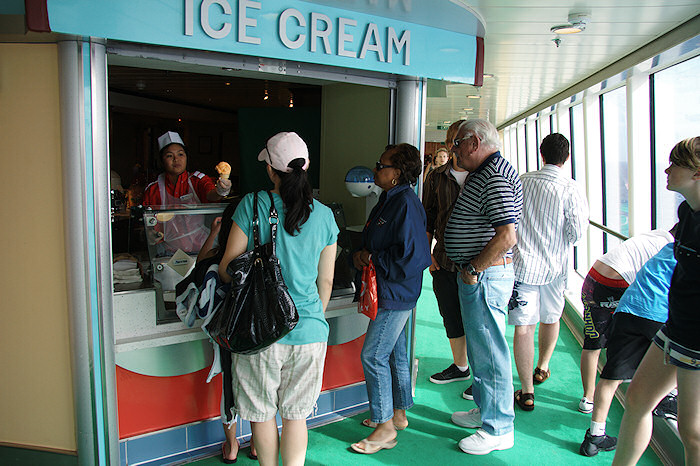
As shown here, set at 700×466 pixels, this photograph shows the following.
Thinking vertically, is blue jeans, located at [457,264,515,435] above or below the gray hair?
below

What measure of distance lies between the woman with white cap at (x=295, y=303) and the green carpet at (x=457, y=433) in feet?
2.10

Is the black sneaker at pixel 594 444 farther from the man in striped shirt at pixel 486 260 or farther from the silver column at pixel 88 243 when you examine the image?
the silver column at pixel 88 243

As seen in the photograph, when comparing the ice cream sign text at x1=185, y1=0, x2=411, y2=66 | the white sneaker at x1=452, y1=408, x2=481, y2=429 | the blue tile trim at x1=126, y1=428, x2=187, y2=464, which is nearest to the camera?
the ice cream sign text at x1=185, y1=0, x2=411, y2=66

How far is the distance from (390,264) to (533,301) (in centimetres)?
119

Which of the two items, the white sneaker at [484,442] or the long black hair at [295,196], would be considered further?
the white sneaker at [484,442]

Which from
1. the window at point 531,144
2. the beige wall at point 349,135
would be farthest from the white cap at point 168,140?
the window at point 531,144

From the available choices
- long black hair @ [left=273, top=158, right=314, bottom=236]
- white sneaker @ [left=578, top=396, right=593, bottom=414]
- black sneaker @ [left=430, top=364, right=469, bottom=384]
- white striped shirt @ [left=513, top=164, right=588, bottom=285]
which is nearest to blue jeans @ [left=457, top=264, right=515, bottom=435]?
white striped shirt @ [left=513, top=164, right=588, bottom=285]

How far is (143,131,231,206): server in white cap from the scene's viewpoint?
3209 mm

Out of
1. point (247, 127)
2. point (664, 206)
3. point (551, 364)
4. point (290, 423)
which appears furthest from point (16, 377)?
point (664, 206)

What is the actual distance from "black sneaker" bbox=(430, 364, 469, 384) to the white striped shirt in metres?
0.87

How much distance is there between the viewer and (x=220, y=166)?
3105mm

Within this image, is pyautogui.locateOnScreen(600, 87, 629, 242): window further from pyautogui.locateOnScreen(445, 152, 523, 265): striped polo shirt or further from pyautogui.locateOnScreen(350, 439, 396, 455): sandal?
pyautogui.locateOnScreen(350, 439, 396, 455): sandal

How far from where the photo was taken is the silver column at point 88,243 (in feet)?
7.05

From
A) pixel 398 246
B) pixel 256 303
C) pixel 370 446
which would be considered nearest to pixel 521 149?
pixel 398 246
